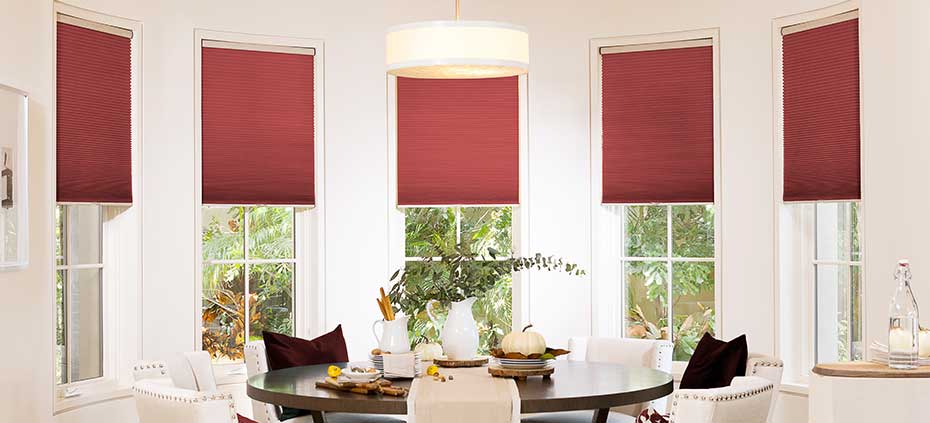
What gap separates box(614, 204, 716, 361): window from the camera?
20.5ft

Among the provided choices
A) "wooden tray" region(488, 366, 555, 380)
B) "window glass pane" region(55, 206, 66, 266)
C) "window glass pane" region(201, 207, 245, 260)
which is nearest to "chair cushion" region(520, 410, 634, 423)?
"wooden tray" region(488, 366, 555, 380)

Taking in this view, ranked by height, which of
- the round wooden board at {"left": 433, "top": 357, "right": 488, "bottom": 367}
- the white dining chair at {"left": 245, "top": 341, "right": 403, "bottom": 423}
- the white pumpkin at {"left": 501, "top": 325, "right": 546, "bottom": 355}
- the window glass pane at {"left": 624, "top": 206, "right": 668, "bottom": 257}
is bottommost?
the white dining chair at {"left": 245, "top": 341, "right": 403, "bottom": 423}

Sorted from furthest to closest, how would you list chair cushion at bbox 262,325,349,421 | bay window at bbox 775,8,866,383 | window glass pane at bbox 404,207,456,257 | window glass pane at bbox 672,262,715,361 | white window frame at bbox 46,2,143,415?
window glass pane at bbox 404,207,456,257 < window glass pane at bbox 672,262,715,361 < white window frame at bbox 46,2,143,415 < bay window at bbox 775,8,866,383 < chair cushion at bbox 262,325,349,421

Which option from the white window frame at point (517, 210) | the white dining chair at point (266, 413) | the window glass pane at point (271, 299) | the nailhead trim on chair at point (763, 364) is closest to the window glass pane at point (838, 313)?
the nailhead trim on chair at point (763, 364)

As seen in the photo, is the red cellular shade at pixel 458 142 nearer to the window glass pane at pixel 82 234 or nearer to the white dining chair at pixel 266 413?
the white dining chair at pixel 266 413

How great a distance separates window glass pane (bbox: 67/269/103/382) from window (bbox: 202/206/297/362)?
0.66m

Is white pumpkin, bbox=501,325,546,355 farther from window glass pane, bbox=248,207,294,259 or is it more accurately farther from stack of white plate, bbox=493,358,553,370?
window glass pane, bbox=248,207,294,259

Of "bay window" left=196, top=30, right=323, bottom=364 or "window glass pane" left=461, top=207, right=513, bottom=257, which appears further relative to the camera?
"window glass pane" left=461, top=207, right=513, bottom=257

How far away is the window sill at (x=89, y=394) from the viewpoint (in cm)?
525

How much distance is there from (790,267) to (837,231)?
33 cm

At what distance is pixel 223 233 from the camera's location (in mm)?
6309

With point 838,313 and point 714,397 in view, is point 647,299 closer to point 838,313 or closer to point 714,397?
point 838,313

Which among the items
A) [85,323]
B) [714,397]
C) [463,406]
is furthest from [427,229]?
[714,397]

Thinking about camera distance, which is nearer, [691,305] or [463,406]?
[463,406]
